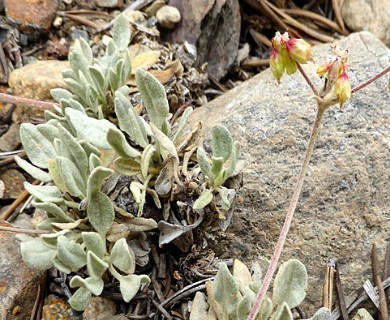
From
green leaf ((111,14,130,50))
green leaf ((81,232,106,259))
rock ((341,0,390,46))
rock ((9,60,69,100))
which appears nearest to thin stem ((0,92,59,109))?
rock ((9,60,69,100))

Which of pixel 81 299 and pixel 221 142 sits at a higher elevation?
pixel 221 142

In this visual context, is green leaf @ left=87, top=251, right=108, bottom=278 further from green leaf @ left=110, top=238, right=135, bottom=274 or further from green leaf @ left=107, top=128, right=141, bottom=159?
green leaf @ left=107, top=128, right=141, bottom=159

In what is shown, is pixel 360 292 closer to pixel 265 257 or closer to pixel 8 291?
pixel 265 257

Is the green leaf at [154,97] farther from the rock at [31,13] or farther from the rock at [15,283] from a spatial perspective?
the rock at [31,13]

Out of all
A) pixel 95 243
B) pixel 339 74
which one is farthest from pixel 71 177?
pixel 339 74

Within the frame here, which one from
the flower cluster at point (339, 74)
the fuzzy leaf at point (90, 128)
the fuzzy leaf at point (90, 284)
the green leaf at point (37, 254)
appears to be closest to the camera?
the flower cluster at point (339, 74)

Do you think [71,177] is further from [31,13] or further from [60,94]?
[31,13]

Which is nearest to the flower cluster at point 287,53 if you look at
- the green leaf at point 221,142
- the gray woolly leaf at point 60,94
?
the green leaf at point 221,142
